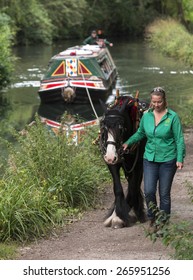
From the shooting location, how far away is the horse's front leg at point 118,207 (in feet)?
27.0

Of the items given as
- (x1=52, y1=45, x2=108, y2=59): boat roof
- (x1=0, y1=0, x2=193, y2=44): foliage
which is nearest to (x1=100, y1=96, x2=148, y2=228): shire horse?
(x1=52, y1=45, x2=108, y2=59): boat roof

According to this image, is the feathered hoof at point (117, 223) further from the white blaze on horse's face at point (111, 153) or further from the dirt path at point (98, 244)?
the white blaze on horse's face at point (111, 153)

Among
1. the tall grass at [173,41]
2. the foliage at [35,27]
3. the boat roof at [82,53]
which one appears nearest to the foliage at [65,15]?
the foliage at [35,27]

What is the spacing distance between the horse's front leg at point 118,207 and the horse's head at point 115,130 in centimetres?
32

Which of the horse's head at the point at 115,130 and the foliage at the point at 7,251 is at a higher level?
the horse's head at the point at 115,130

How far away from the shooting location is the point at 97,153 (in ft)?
39.1

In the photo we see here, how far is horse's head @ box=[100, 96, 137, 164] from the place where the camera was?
7770mm

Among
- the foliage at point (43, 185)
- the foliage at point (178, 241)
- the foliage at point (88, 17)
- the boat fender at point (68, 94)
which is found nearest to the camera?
the foliage at point (178, 241)

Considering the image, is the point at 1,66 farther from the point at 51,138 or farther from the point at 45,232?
the point at 45,232

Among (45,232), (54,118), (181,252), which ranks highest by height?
(181,252)

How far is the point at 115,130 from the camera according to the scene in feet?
25.7

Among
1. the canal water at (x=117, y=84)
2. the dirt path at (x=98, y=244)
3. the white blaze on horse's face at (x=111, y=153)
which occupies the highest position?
the white blaze on horse's face at (x=111, y=153)

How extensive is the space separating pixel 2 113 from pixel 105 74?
5.98 m
